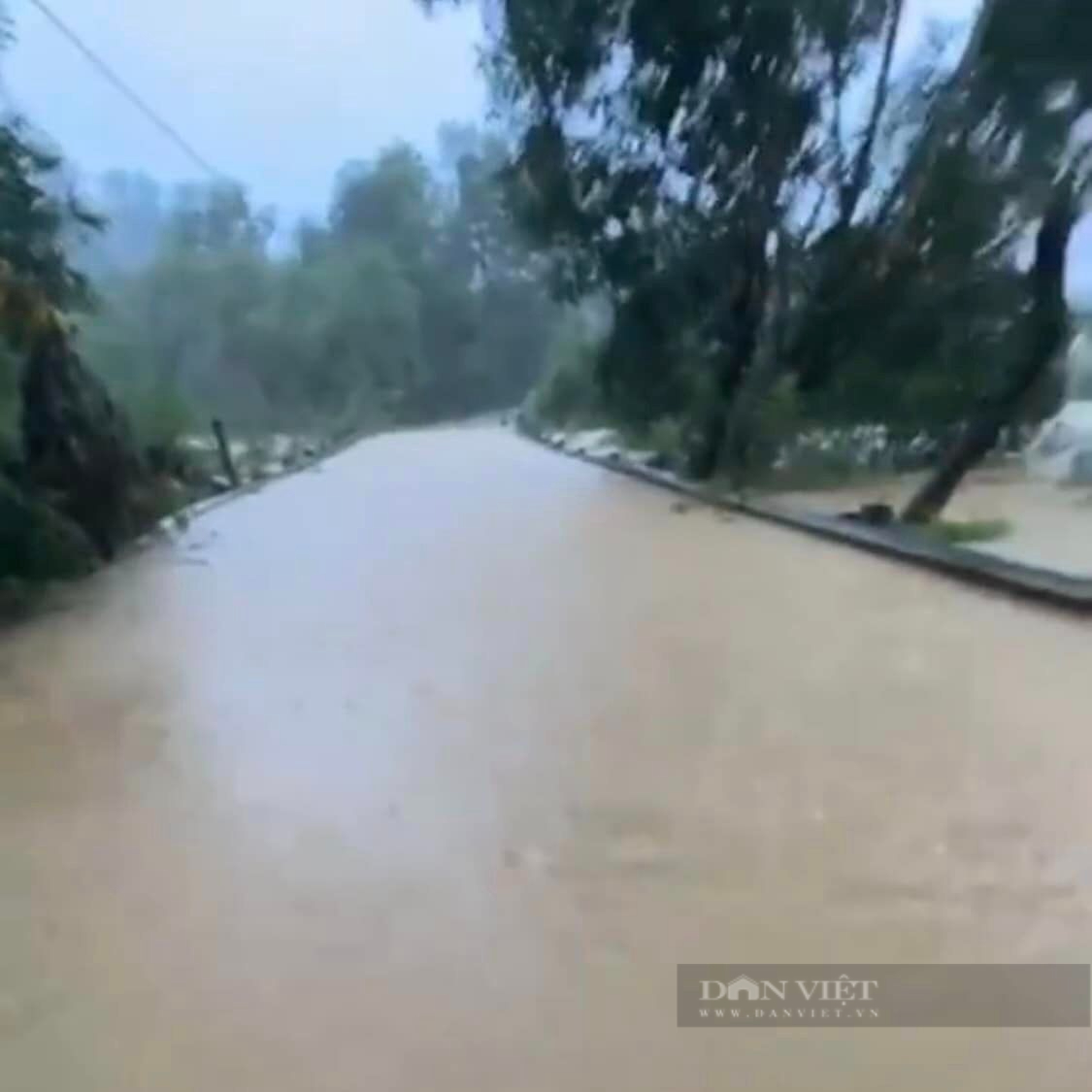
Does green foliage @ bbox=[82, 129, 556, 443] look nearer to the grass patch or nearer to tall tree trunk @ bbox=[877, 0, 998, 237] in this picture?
tall tree trunk @ bbox=[877, 0, 998, 237]

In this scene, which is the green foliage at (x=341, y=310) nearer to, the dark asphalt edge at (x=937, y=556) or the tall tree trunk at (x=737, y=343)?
the tall tree trunk at (x=737, y=343)

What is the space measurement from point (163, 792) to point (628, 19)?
8027 mm

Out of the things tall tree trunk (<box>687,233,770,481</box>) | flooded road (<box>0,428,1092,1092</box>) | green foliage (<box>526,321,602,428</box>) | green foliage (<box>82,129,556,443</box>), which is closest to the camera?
flooded road (<box>0,428,1092,1092</box>)

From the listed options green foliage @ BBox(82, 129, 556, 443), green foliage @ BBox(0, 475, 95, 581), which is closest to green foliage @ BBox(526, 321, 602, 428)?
green foliage @ BBox(82, 129, 556, 443)

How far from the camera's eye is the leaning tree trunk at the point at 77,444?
20.1 ft

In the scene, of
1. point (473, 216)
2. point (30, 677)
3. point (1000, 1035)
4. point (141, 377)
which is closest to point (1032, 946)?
point (1000, 1035)

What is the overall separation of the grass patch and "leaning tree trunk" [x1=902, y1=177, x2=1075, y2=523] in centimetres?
50

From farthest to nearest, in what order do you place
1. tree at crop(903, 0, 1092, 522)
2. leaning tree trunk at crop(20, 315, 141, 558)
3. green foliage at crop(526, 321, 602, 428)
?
green foliage at crop(526, 321, 602, 428) → tree at crop(903, 0, 1092, 522) → leaning tree trunk at crop(20, 315, 141, 558)

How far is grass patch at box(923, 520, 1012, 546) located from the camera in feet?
23.5

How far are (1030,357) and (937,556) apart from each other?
101 inches

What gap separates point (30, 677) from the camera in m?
4.03

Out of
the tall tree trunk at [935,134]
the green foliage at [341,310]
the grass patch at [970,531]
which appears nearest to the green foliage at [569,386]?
the green foliage at [341,310]

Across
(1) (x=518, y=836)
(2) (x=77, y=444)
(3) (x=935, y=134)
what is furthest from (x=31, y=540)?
(3) (x=935, y=134)

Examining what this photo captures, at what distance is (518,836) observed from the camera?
244 cm
